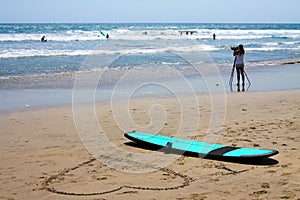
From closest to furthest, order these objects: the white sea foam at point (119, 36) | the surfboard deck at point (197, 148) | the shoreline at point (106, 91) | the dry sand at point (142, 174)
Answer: the dry sand at point (142, 174) → the surfboard deck at point (197, 148) → the shoreline at point (106, 91) → the white sea foam at point (119, 36)

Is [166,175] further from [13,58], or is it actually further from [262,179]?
[13,58]

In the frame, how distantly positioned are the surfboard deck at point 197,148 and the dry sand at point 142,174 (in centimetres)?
13

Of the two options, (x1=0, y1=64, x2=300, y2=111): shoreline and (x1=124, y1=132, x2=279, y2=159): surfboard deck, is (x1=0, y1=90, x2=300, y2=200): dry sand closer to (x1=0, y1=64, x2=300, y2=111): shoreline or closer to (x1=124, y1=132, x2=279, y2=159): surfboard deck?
(x1=124, y1=132, x2=279, y2=159): surfboard deck

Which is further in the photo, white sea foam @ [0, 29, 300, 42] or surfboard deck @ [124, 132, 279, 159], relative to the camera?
white sea foam @ [0, 29, 300, 42]

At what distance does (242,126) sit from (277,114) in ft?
4.65

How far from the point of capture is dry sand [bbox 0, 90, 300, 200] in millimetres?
4746

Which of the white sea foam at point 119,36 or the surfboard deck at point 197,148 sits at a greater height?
the white sea foam at point 119,36

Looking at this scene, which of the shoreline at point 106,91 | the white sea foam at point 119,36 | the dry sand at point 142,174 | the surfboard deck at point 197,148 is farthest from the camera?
the white sea foam at point 119,36

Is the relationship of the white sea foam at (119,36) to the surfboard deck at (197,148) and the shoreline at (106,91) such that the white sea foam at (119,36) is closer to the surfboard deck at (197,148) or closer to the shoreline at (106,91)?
the shoreline at (106,91)

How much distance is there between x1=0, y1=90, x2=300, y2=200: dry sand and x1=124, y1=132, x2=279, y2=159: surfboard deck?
0.13 m

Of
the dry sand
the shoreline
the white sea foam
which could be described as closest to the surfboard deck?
the dry sand

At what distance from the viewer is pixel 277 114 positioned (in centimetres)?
891

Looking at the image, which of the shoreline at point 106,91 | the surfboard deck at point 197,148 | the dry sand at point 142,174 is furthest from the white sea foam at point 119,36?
the surfboard deck at point 197,148

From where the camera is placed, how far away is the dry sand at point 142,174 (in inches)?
187
